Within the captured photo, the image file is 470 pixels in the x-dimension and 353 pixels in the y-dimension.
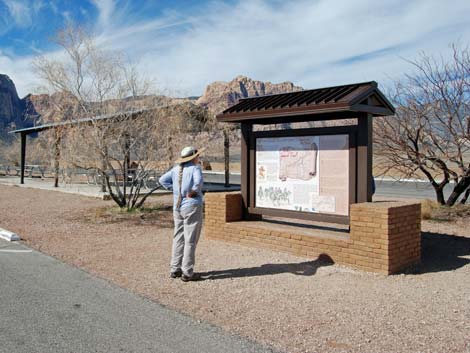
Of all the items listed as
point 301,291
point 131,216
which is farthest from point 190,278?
point 131,216

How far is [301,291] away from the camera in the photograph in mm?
5785

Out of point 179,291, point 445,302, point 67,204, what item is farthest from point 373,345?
point 67,204

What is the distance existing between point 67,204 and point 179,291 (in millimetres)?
11310

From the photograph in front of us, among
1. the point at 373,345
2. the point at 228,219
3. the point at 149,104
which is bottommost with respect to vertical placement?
the point at 373,345

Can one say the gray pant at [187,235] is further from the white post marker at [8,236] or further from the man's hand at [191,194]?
the white post marker at [8,236]

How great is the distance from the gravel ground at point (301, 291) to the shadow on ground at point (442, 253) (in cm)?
2

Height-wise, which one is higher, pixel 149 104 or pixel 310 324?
pixel 149 104

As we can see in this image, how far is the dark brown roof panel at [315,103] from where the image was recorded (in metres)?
7.09

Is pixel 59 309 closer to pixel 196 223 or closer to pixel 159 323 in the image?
pixel 159 323

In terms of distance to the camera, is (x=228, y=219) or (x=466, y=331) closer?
(x=466, y=331)

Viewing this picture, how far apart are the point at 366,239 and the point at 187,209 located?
2.52 meters

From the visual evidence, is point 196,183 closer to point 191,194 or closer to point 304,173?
point 191,194

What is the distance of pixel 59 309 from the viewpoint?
502 centimetres

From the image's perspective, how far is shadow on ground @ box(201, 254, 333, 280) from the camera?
21.6ft
